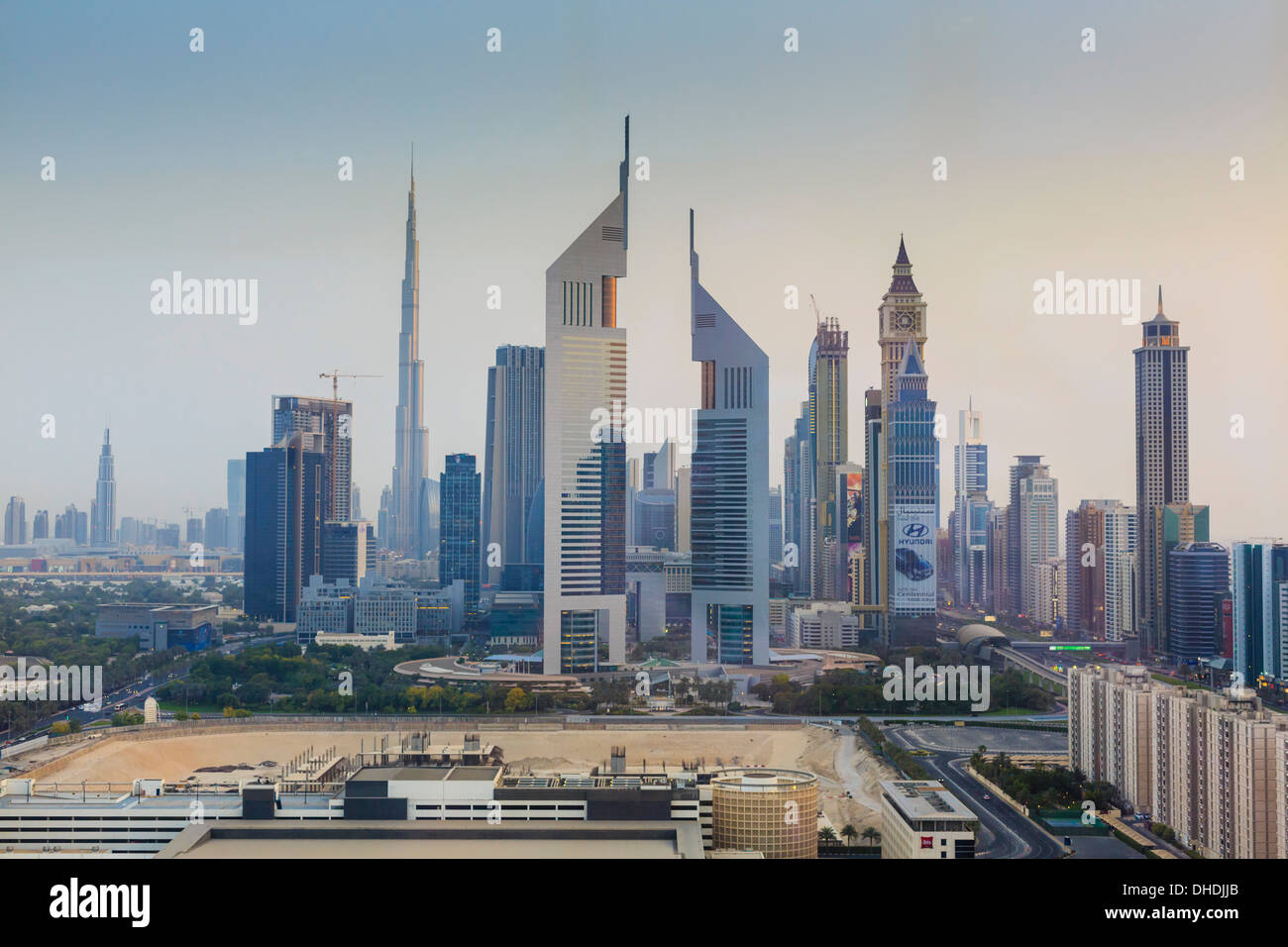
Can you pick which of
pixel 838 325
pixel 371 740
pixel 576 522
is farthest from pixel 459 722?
pixel 838 325

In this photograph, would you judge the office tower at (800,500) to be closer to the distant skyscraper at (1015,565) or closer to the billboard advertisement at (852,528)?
the billboard advertisement at (852,528)

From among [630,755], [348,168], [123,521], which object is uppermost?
[348,168]

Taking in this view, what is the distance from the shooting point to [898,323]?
14336 mm

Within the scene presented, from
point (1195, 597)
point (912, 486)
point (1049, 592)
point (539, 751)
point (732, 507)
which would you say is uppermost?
point (912, 486)

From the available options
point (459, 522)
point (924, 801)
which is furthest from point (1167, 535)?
point (459, 522)

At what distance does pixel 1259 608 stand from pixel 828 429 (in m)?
8.26

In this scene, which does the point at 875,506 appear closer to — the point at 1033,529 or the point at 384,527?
the point at 1033,529

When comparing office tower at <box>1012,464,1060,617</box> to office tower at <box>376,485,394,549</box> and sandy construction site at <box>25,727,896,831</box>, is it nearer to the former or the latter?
sandy construction site at <box>25,727,896,831</box>

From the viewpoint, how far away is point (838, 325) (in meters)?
16.3

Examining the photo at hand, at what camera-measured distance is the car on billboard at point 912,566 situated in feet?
41.4

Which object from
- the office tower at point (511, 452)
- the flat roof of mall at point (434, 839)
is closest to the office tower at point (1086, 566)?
the office tower at point (511, 452)

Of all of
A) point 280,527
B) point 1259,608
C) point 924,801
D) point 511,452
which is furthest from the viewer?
point 511,452

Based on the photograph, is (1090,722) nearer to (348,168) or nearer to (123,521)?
(348,168)
